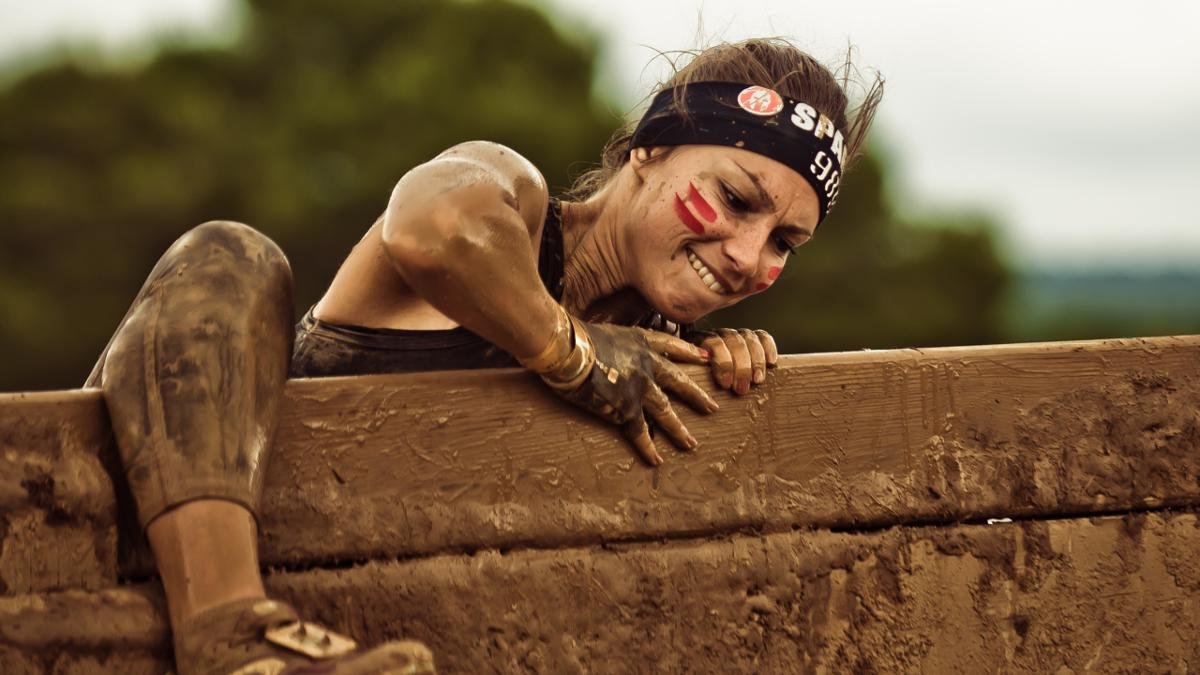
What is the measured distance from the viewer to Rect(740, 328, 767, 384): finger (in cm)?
356

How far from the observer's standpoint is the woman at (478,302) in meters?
3.00

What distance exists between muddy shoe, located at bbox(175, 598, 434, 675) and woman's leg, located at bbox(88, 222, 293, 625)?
0.14ft

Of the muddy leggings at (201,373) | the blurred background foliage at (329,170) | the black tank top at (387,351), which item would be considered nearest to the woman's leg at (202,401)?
the muddy leggings at (201,373)

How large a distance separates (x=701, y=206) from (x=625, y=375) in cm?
52

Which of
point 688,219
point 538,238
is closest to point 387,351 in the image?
point 538,238

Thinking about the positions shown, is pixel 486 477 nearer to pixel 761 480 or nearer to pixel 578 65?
pixel 761 480

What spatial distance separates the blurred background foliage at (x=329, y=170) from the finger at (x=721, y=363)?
14.1m

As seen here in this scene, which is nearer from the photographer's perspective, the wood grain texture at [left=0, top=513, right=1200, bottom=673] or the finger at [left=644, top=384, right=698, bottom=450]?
the wood grain texture at [left=0, top=513, right=1200, bottom=673]

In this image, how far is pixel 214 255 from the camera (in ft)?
10.6

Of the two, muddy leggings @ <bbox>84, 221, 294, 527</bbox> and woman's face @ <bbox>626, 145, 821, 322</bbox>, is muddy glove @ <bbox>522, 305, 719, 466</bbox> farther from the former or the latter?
muddy leggings @ <bbox>84, 221, 294, 527</bbox>

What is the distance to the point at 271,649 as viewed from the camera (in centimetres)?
288

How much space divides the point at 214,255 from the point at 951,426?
1.70 m

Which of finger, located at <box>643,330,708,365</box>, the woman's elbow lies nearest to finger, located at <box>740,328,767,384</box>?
finger, located at <box>643,330,708,365</box>

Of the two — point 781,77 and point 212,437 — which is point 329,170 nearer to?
point 781,77
